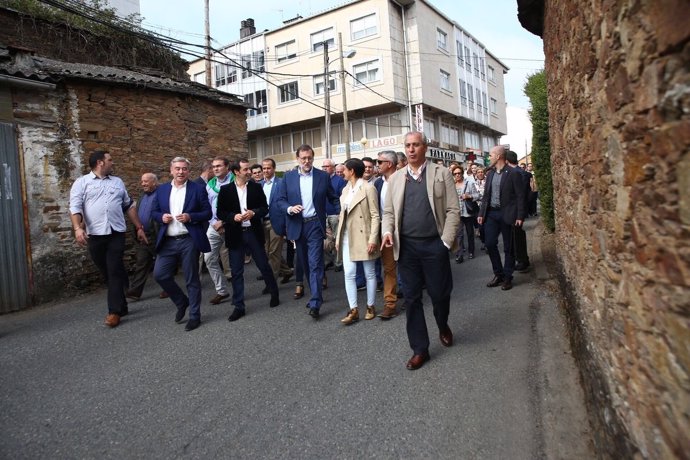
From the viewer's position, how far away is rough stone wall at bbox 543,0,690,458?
1.37m

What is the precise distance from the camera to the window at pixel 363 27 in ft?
97.8

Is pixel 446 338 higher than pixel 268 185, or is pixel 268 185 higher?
pixel 268 185

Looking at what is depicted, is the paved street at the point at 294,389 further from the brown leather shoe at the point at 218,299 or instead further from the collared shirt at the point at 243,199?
the collared shirt at the point at 243,199

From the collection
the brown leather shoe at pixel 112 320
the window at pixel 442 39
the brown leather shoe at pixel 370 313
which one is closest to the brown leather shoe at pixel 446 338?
the brown leather shoe at pixel 370 313

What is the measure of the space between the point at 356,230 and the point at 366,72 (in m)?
27.3

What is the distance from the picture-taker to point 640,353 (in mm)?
1773

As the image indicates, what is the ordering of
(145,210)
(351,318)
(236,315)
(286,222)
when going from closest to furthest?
(351,318), (236,315), (286,222), (145,210)

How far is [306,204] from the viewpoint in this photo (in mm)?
5789

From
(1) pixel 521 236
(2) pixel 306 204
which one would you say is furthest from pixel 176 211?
(1) pixel 521 236

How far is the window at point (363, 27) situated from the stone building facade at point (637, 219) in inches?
1161

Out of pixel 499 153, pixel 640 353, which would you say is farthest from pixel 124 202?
pixel 640 353

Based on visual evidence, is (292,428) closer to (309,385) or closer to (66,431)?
(309,385)

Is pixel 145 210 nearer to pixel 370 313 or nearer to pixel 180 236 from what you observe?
pixel 180 236

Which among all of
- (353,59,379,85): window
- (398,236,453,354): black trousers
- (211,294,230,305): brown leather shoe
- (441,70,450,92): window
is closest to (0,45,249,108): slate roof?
(211,294,230,305): brown leather shoe
